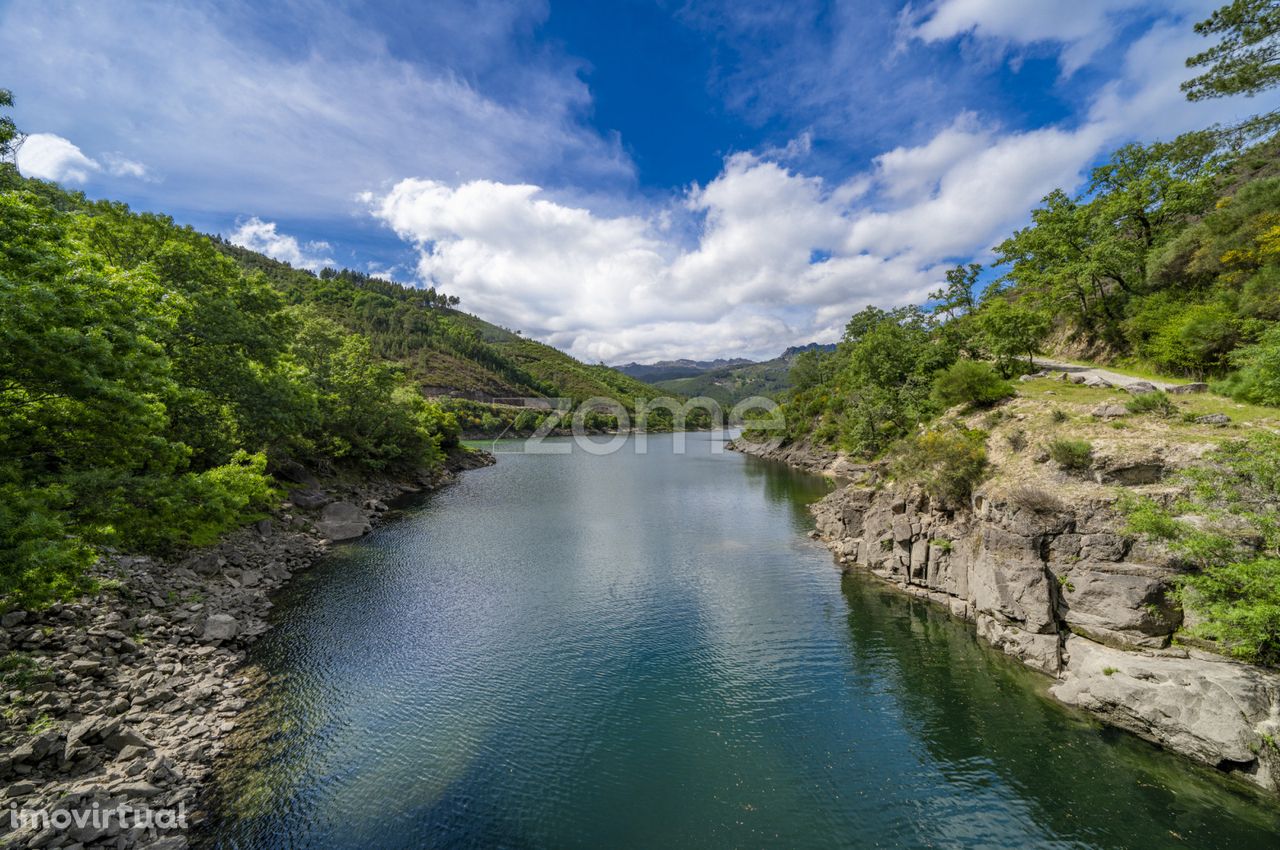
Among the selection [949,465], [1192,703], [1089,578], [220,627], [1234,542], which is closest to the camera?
[1192,703]

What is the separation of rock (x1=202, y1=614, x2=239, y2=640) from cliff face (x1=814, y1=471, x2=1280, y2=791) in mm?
31111

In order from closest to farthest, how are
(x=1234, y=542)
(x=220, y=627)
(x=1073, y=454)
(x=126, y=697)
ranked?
1. (x=126, y=697)
2. (x=1234, y=542)
3. (x=220, y=627)
4. (x=1073, y=454)

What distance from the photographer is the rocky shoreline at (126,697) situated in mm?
10773

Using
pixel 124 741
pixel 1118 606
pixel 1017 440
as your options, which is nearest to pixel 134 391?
pixel 124 741

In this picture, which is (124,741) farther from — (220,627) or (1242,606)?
(1242,606)

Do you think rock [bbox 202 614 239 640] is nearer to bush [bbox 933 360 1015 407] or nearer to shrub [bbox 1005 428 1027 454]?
shrub [bbox 1005 428 1027 454]

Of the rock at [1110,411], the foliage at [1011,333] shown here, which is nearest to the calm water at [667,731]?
the rock at [1110,411]

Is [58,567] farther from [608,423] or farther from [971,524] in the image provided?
[608,423]

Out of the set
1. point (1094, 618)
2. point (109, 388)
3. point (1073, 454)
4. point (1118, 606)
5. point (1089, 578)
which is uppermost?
point (109, 388)

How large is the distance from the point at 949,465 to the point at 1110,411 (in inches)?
297

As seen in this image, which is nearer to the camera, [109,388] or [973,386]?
[109,388]

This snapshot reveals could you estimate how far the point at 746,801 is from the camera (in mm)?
13211

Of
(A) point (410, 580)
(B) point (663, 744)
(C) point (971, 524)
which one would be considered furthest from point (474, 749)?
(C) point (971, 524)

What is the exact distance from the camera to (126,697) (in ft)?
48.0
